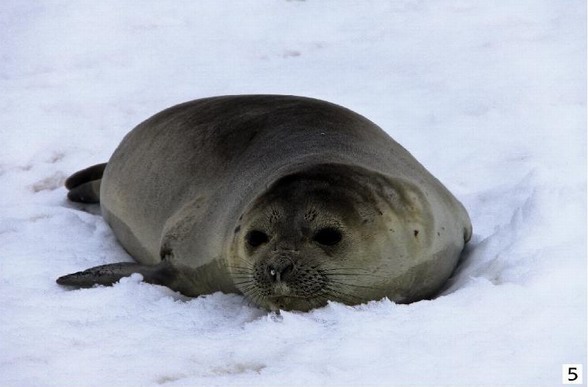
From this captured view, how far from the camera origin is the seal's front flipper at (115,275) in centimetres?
396

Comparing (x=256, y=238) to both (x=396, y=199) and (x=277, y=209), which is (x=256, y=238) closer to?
(x=277, y=209)

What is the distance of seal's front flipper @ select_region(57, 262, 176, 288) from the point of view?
13.0ft

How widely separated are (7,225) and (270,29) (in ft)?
10.5

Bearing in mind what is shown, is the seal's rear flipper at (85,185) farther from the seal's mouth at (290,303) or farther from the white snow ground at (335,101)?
the seal's mouth at (290,303)

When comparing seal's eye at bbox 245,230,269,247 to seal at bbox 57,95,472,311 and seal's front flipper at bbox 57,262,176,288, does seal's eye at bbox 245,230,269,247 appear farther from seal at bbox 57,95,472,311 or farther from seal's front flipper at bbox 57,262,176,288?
seal's front flipper at bbox 57,262,176,288

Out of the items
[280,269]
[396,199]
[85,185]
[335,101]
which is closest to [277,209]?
[280,269]

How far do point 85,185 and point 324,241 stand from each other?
2.41m

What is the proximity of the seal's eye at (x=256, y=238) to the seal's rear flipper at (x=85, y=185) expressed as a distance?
7.02ft

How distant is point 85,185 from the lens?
18.1 feet

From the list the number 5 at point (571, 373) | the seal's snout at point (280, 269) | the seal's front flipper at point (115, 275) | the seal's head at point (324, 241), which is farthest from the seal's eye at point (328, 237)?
the number 5 at point (571, 373)

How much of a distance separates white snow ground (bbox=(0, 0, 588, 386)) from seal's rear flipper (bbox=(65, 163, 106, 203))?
0.32 ft

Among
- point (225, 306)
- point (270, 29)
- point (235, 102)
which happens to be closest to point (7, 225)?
point (235, 102)

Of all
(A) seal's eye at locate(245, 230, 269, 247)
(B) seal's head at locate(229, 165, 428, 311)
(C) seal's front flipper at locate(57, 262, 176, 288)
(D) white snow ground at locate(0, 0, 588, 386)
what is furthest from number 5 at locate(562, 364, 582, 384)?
(C) seal's front flipper at locate(57, 262, 176, 288)

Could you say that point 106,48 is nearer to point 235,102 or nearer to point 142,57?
point 142,57
